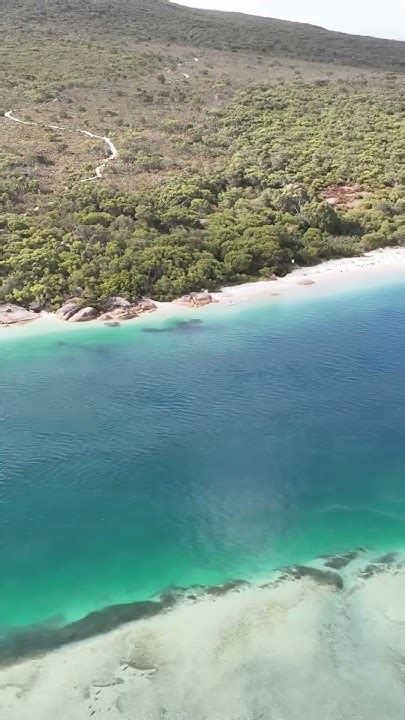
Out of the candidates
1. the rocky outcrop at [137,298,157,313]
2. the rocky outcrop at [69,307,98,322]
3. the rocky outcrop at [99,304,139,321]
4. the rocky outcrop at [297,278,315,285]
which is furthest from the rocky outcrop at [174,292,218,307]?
the rocky outcrop at [297,278,315,285]

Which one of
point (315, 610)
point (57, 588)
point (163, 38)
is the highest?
point (163, 38)

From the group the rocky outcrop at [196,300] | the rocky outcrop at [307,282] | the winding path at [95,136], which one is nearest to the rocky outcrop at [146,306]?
the rocky outcrop at [196,300]

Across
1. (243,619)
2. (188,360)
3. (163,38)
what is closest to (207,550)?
(243,619)

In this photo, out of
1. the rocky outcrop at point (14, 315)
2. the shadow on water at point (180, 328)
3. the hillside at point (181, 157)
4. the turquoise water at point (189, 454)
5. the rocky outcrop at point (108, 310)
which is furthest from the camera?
the hillside at point (181, 157)

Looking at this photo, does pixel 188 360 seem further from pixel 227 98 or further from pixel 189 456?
pixel 227 98

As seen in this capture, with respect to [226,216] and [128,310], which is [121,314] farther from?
[226,216]

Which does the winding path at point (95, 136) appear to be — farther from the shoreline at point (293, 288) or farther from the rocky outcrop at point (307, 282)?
the rocky outcrop at point (307, 282)
